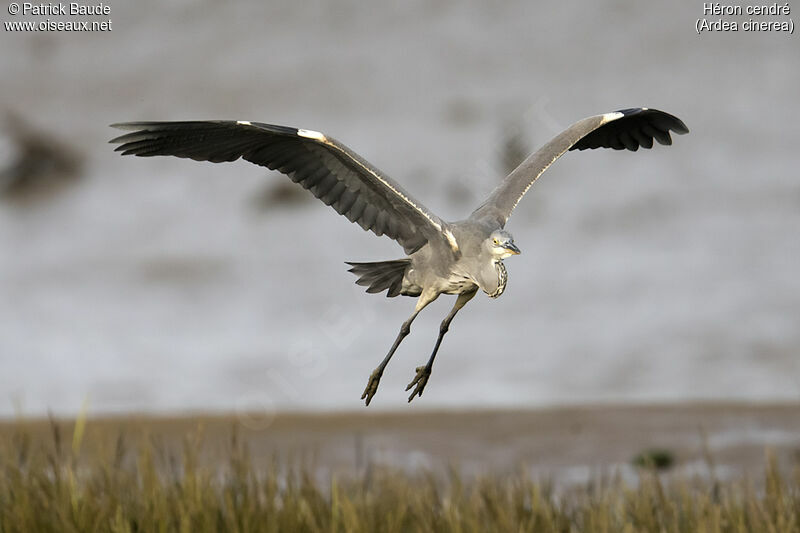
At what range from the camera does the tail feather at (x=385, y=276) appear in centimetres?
314

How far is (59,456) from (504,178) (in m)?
3.74

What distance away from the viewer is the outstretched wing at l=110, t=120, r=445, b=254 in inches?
120

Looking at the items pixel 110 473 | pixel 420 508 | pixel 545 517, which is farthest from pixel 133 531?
pixel 545 517

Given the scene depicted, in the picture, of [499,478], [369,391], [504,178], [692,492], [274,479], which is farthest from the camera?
[499,478]

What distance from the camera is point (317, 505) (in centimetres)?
568

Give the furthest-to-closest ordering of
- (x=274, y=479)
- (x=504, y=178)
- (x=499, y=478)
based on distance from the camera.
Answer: (x=499, y=478) → (x=274, y=479) → (x=504, y=178)

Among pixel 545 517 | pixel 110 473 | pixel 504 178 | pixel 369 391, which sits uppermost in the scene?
pixel 504 178

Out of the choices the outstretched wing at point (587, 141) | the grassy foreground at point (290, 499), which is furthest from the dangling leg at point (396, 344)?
the grassy foreground at point (290, 499)

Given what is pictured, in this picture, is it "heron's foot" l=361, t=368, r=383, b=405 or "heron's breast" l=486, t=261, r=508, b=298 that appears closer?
"heron's breast" l=486, t=261, r=508, b=298

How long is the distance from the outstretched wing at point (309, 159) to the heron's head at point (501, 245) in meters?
0.24

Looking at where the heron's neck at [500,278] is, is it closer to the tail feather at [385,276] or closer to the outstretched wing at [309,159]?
the outstretched wing at [309,159]

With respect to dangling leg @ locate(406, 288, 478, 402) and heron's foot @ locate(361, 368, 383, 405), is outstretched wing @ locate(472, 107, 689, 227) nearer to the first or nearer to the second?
dangling leg @ locate(406, 288, 478, 402)

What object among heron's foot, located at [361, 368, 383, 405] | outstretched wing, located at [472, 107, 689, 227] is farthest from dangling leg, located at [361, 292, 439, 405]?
outstretched wing, located at [472, 107, 689, 227]

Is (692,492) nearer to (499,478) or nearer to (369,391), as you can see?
(499,478)
